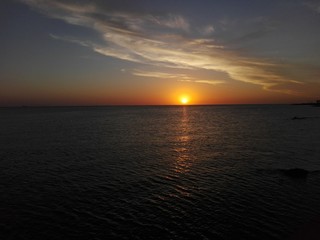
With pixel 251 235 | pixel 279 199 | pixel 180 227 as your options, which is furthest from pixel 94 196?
pixel 279 199

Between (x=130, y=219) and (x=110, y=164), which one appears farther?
(x=110, y=164)

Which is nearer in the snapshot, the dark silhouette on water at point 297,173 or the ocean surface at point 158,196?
the ocean surface at point 158,196

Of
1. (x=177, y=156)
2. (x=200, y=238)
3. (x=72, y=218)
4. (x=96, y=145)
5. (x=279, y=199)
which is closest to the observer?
(x=200, y=238)

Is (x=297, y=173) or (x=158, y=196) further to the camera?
(x=297, y=173)

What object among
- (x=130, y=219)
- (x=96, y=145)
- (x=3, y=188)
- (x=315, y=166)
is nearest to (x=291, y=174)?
(x=315, y=166)

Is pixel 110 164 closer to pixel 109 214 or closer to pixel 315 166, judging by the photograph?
pixel 109 214

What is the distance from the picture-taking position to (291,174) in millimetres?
32969

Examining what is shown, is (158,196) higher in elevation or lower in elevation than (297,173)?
lower

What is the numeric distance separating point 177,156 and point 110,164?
1221 cm

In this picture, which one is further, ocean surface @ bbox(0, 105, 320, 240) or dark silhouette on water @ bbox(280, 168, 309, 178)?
dark silhouette on water @ bbox(280, 168, 309, 178)

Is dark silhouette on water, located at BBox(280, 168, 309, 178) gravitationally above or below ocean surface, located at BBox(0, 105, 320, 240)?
above

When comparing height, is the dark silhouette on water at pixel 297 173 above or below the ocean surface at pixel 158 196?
above

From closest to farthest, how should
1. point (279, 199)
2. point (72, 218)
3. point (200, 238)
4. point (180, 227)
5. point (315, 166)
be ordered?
point (200, 238) < point (180, 227) < point (72, 218) < point (279, 199) < point (315, 166)

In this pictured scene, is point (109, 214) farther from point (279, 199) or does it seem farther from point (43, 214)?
point (279, 199)
